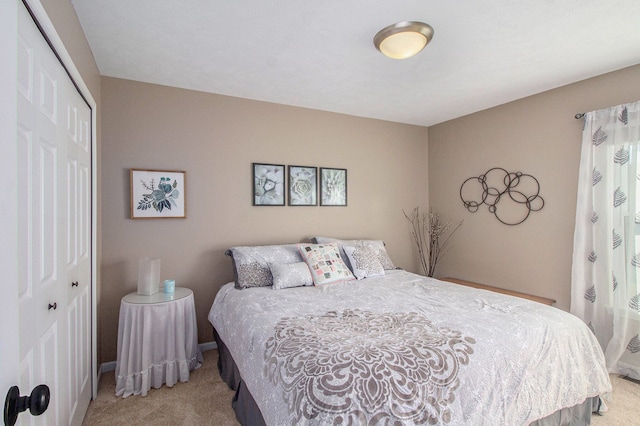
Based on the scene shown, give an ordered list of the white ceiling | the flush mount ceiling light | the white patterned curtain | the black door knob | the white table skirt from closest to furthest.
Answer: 1. the black door knob
2. the white ceiling
3. the flush mount ceiling light
4. the white table skirt
5. the white patterned curtain

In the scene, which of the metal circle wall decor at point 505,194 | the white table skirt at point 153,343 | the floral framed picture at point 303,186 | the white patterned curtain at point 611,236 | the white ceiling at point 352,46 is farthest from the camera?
the floral framed picture at point 303,186

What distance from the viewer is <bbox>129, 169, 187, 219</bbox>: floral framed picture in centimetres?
284

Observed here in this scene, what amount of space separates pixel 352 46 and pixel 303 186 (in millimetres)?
1663

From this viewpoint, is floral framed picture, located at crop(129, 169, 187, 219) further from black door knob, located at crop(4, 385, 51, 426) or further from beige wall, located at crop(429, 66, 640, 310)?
beige wall, located at crop(429, 66, 640, 310)

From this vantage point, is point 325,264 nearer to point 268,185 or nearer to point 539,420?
point 268,185

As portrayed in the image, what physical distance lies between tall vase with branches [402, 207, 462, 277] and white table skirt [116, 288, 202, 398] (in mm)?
2999

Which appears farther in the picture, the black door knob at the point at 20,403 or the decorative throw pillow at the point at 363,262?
the decorative throw pillow at the point at 363,262

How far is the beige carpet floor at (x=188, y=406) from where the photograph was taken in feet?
6.83

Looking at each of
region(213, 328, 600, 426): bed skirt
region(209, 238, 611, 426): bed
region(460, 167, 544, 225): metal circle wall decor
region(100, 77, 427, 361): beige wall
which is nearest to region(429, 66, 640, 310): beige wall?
region(460, 167, 544, 225): metal circle wall decor

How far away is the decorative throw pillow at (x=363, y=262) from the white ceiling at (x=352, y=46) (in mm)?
1564

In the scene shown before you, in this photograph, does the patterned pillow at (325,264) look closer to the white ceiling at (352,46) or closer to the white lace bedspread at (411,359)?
the white lace bedspread at (411,359)

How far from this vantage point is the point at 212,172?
3182 millimetres

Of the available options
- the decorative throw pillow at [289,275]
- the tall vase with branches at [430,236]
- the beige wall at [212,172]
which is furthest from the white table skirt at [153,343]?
the tall vase with branches at [430,236]

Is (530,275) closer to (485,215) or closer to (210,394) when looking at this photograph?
(485,215)
